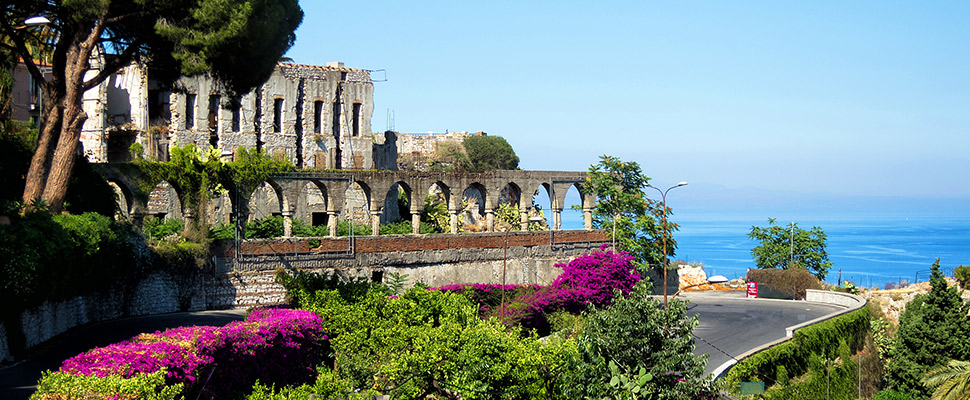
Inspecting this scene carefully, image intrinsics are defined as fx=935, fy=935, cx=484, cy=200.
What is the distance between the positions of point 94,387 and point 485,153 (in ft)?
154

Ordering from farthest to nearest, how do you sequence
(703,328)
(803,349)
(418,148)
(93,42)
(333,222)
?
1. (418,148)
2. (333,222)
3. (703,328)
4. (803,349)
5. (93,42)

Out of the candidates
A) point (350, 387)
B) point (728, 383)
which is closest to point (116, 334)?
point (350, 387)

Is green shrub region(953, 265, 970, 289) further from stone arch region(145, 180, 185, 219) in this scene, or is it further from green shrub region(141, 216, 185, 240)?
green shrub region(141, 216, 185, 240)

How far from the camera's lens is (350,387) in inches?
828

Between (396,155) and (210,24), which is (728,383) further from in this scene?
(396,155)

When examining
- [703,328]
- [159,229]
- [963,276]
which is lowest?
[963,276]

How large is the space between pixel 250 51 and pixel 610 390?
1578 centimetres

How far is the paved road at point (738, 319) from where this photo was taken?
3125cm

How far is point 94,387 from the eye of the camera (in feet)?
50.7

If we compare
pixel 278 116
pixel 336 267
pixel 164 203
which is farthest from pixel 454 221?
pixel 164 203

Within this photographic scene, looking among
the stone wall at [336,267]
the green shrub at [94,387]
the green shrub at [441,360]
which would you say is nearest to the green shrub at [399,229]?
the stone wall at [336,267]

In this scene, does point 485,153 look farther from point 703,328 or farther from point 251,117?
point 703,328

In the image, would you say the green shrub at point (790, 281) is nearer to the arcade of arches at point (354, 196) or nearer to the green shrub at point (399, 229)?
the arcade of arches at point (354, 196)

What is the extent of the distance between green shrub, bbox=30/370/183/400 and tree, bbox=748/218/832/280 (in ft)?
141
